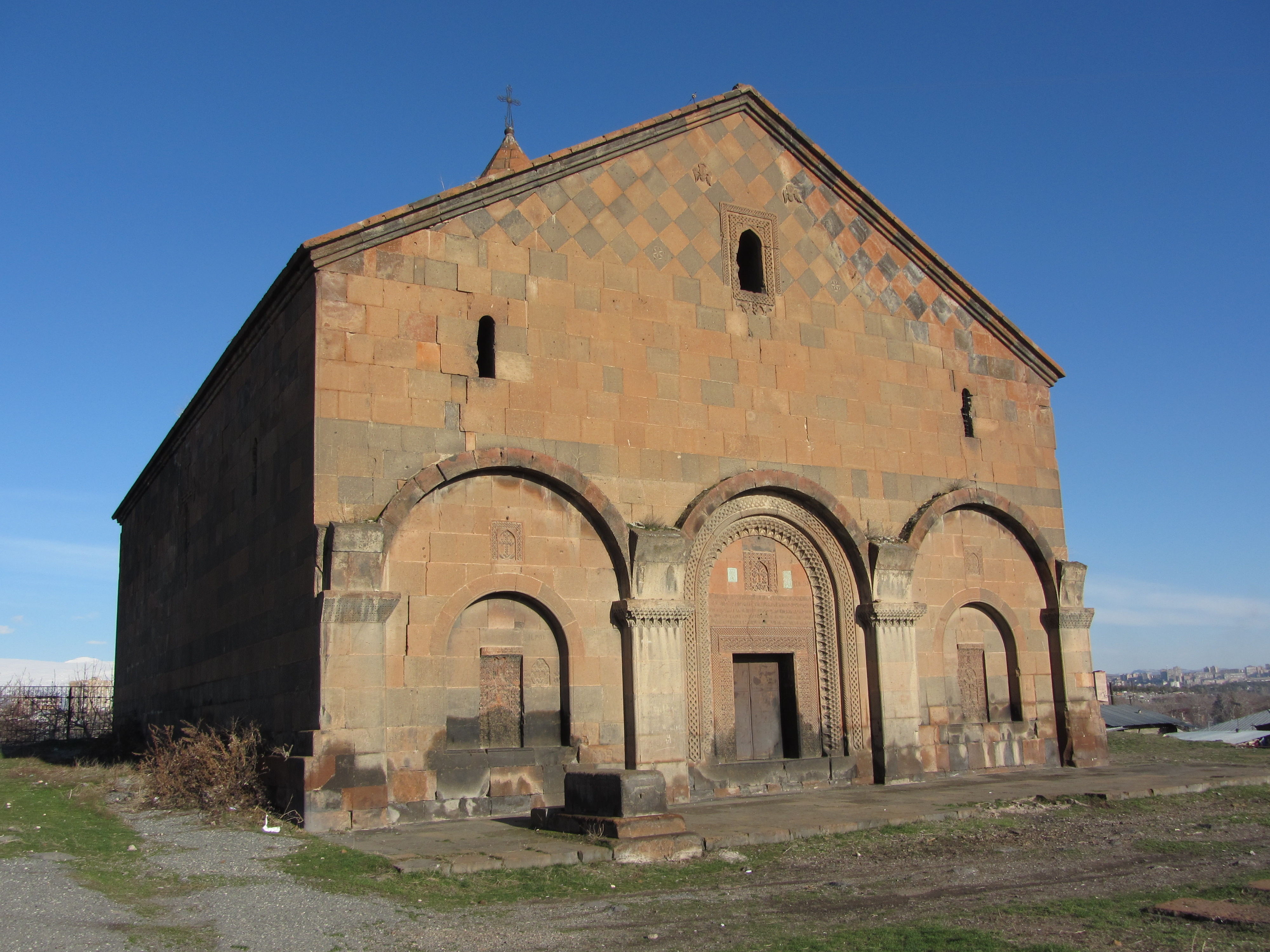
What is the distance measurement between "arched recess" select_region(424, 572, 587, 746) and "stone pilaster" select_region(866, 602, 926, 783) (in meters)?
4.38

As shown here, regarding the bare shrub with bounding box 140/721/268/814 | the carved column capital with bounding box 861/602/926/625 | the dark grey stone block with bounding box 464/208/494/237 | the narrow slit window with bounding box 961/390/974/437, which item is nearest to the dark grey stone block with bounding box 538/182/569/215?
the dark grey stone block with bounding box 464/208/494/237

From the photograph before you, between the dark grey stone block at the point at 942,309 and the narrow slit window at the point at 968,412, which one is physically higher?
the dark grey stone block at the point at 942,309

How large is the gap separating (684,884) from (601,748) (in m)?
4.57

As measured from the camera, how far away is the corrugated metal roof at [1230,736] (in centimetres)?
3469

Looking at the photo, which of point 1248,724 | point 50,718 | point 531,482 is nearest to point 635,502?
point 531,482

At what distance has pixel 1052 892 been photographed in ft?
25.2

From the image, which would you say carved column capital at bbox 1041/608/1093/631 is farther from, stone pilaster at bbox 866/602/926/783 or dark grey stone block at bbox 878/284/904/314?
dark grey stone block at bbox 878/284/904/314

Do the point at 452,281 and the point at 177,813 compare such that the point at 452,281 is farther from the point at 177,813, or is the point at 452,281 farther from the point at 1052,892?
the point at 1052,892

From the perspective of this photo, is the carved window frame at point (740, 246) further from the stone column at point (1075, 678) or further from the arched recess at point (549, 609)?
the stone column at point (1075, 678)

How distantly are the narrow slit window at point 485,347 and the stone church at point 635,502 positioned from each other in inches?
2.3

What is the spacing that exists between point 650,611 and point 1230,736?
3232 cm

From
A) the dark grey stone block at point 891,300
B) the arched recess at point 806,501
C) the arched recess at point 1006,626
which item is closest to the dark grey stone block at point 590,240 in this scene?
the arched recess at point 806,501

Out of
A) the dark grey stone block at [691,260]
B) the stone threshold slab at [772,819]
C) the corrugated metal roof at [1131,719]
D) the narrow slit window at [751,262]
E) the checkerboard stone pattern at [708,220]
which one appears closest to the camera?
the stone threshold slab at [772,819]

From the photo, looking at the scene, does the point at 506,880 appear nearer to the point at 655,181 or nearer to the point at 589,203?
the point at 589,203
